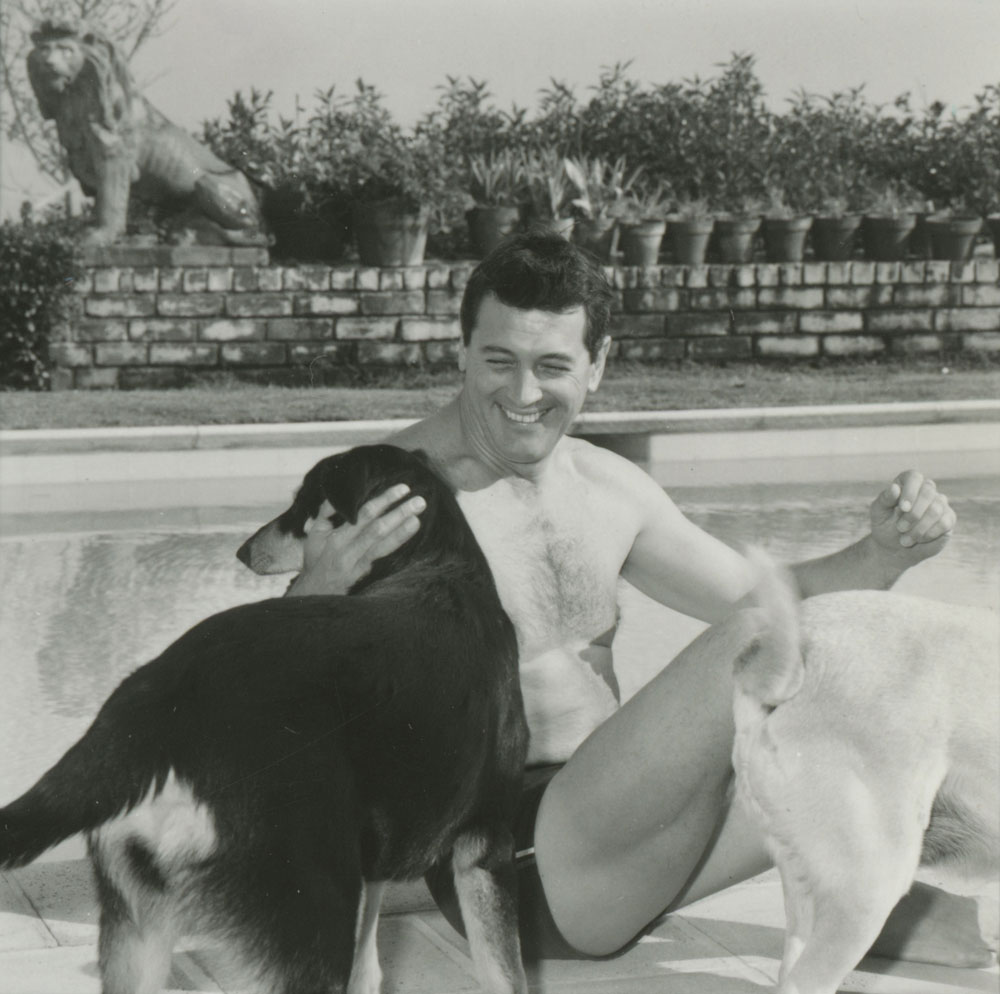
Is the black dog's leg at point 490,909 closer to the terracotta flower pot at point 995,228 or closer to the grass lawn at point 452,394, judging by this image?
the grass lawn at point 452,394

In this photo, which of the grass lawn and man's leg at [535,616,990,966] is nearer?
man's leg at [535,616,990,966]

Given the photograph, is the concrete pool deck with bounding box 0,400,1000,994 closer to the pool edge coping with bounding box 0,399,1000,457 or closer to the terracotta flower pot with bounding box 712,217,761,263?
the pool edge coping with bounding box 0,399,1000,457

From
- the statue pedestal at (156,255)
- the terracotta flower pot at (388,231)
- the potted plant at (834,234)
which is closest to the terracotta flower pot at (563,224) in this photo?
the terracotta flower pot at (388,231)

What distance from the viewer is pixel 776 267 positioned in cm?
1161

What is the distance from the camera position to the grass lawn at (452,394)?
29.5ft

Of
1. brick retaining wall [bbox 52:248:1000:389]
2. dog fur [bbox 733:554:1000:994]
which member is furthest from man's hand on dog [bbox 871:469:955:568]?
brick retaining wall [bbox 52:248:1000:389]

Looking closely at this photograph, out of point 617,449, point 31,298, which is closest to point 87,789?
point 617,449

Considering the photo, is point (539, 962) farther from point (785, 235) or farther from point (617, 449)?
point (785, 235)

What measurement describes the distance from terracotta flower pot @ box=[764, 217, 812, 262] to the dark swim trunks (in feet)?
33.2

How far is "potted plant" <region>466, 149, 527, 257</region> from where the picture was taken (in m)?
11.9

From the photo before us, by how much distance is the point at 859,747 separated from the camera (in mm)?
1855

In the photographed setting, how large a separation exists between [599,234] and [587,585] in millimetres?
9372

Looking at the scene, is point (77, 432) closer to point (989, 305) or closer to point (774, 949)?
point (774, 949)

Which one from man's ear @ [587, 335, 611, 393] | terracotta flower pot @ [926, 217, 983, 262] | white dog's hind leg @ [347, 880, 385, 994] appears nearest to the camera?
white dog's hind leg @ [347, 880, 385, 994]
